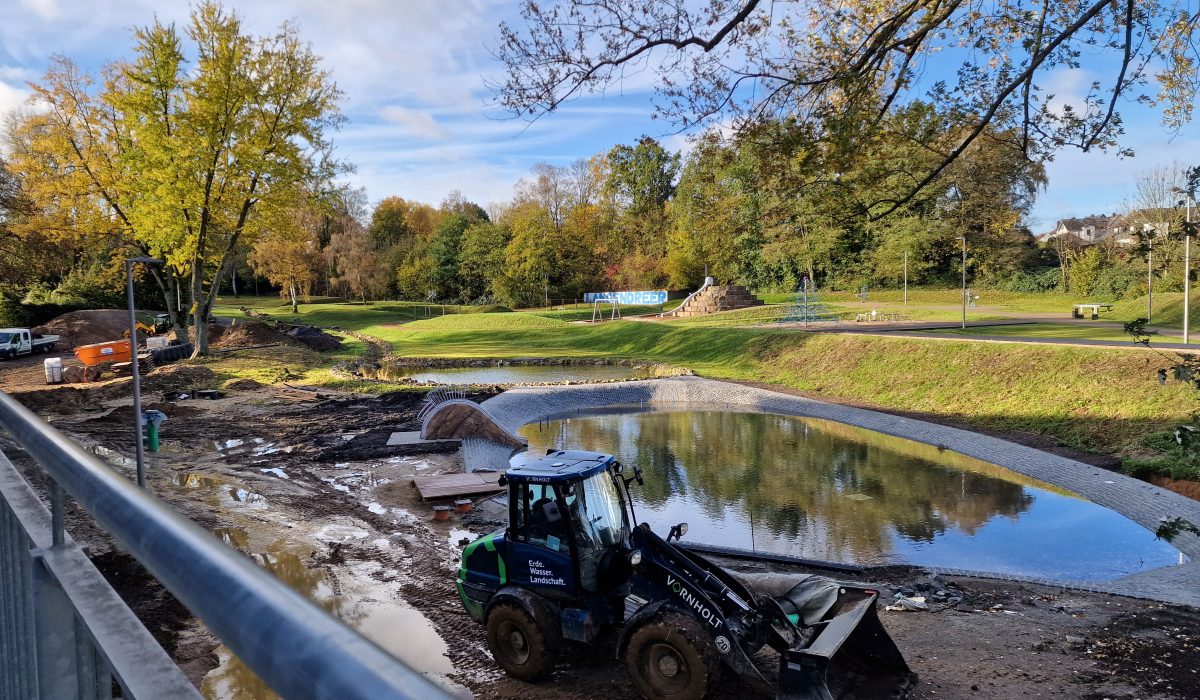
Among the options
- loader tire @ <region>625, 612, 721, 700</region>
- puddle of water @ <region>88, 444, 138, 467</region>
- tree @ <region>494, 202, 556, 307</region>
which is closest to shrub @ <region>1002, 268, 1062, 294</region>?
tree @ <region>494, 202, 556, 307</region>

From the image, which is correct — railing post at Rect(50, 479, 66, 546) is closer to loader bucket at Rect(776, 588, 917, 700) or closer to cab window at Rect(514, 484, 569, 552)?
loader bucket at Rect(776, 588, 917, 700)

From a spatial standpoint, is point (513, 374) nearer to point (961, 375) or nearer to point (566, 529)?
point (961, 375)

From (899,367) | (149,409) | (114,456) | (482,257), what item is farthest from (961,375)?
(482,257)

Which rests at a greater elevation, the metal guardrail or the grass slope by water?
the metal guardrail

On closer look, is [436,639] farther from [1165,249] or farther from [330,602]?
[1165,249]

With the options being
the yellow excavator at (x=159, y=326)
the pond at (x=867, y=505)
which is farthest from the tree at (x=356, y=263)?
the pond at (x=867, y=505)

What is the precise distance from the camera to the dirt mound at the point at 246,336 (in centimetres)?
4344

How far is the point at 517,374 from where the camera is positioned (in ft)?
131

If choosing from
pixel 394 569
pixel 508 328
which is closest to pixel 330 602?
pixel 394 569

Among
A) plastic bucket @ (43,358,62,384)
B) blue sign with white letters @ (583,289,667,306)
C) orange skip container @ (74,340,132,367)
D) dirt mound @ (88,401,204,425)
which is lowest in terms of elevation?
dirt mound @ (88,401,204,425)

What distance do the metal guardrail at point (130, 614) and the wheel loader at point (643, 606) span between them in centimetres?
645

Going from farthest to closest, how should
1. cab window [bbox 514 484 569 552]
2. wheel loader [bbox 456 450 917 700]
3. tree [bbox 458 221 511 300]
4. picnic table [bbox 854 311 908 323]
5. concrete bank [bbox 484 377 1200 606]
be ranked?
tree [bbox 458 221 511 300] < picnic table [bbox 854 311 908 323] < concrete bank [bbox 484 377 1200 606] < cab window [bbox 514 484 569 552] < wheel loader [bbox 456 450 917 700]

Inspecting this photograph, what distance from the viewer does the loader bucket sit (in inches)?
294

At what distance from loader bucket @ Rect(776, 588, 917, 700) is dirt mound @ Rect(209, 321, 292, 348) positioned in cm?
4207
